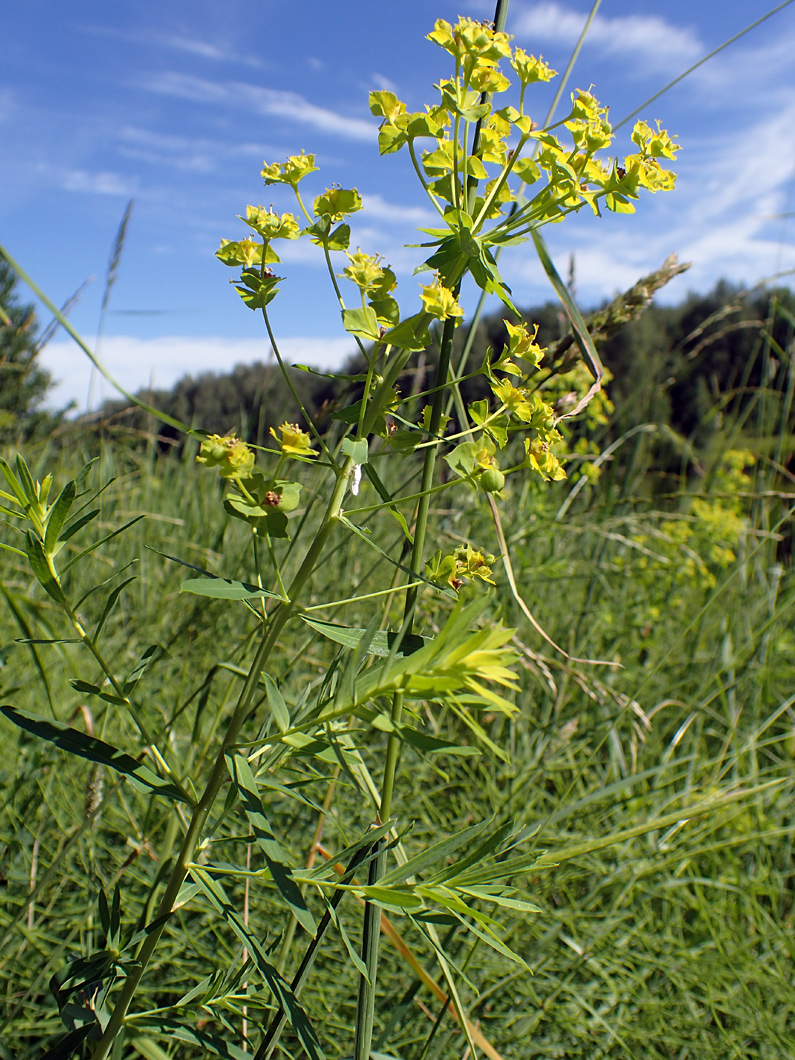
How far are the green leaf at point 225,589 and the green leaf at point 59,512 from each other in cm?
12

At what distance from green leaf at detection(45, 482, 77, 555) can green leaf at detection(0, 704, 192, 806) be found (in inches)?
5.2

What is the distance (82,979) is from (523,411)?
21.6 inches

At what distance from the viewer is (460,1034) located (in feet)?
2.99

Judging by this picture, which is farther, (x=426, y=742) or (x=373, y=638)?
(x=373, y=638)

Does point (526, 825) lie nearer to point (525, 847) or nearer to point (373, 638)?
point (525, 847)

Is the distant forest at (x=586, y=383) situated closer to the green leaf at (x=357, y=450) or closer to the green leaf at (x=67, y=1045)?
the green leaf at (x=357, y=450)

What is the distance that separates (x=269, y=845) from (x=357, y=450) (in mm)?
278

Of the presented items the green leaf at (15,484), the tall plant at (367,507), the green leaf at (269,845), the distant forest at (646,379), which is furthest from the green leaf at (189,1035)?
the distant forest at (646,379)

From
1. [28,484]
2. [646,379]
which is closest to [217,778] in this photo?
[28,484]

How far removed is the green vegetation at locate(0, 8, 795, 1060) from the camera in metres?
0.52

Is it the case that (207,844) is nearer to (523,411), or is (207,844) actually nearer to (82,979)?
(82,979)

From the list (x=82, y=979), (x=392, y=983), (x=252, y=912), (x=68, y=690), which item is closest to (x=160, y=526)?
(x=68, y=690)

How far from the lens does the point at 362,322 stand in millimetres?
515

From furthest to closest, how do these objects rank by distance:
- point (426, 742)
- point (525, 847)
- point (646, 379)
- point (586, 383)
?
point (646, 379) < point (586, 383) < point (525, 847) < point (426, 742)
